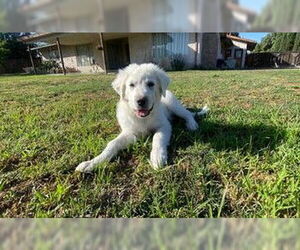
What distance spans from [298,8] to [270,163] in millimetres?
903

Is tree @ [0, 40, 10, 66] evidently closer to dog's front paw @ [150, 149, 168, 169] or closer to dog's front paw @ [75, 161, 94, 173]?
dog's front paw @ [75, 161, 94, 173]

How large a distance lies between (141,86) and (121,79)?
12 centimetres

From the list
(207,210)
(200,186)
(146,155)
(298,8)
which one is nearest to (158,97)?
(146,155)

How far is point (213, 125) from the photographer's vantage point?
5.63 ft

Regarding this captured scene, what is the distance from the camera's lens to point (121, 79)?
1.37 meters

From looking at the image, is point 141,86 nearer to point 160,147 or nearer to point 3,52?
point 160,147

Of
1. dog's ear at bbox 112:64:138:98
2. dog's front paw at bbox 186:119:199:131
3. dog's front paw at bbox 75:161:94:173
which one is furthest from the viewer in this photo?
dog's front paw at bbox 186:119:199:131

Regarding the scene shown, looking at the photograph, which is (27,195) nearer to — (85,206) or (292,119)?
(85,206)

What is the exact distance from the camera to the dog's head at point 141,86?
133cm

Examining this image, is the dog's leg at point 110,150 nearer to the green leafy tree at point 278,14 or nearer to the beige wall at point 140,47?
the beige wall at point 140,47

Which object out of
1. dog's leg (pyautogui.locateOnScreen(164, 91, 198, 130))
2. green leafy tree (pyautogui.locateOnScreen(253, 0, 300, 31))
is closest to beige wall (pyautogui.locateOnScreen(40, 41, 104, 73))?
dog's leg (pyautogui.locateOnScreen(164, 91, 198, 130))

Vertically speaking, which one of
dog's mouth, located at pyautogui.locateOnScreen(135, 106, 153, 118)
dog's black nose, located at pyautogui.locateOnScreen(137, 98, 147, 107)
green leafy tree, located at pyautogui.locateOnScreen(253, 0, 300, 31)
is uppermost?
green leafy tree, located at pyautogui.locateOnScreen(253, 0, 300, 31)

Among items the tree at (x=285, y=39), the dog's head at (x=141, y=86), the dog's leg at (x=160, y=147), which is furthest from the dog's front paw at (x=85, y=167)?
the tree at (x=285, y=39)

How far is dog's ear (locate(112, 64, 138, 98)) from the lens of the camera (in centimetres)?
128
